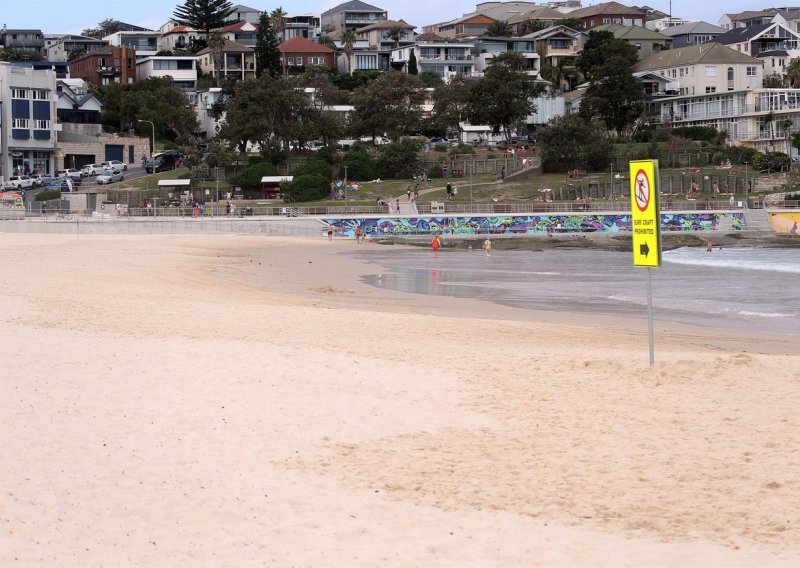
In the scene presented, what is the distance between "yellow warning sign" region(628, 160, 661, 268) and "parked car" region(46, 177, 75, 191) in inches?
2581

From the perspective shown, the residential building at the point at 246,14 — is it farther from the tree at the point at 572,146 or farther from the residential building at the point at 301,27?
the tree at the point at 572,146

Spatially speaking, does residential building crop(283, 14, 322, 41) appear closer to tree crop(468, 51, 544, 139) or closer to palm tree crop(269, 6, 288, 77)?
palm tree crop(269, 6, 288, 77)

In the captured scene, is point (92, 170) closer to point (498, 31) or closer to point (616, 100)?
point (616, 100)

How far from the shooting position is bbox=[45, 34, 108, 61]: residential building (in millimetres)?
135375

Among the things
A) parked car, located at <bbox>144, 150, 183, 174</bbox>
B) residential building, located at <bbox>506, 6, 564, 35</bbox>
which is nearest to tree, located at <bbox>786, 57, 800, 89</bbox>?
residential building, located at <bbox>506, 6, 564, 35</bbox>

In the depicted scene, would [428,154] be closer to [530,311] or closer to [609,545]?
[530,311]

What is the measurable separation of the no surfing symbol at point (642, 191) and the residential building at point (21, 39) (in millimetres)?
136087

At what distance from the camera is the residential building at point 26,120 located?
279 ft

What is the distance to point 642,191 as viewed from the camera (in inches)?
531

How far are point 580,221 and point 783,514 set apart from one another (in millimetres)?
55578

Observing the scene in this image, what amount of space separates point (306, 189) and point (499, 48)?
183 feet

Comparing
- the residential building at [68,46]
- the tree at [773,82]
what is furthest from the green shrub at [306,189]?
the residential building at [68,46]

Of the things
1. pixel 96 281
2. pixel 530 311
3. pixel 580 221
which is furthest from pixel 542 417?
pixel 580 221

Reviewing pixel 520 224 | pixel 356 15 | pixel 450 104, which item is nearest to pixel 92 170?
pixel 450 104
